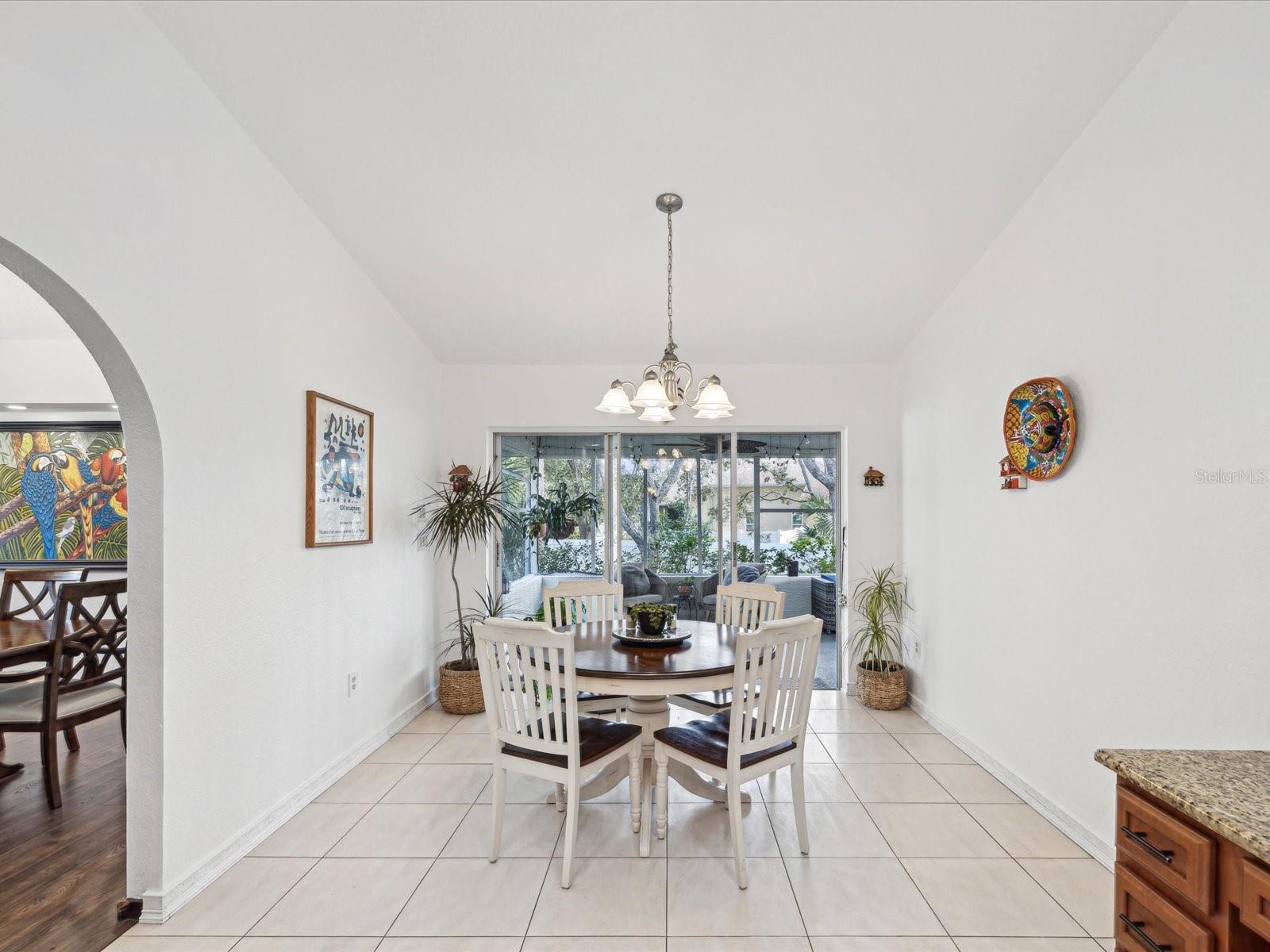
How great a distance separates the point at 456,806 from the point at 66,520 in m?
Answer: 3.71

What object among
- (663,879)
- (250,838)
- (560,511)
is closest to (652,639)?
(663,879)

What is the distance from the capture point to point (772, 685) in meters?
2.47

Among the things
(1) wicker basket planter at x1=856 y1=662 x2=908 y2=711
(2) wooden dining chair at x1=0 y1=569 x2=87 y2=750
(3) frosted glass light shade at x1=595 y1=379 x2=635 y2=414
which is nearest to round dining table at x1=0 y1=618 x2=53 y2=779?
(2) wooden dining chair at x1=0 y1=569 x2=87 y2=750

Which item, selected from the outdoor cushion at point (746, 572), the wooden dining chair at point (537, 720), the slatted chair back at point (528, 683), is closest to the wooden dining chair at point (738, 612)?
the wooden dining chair at point (537, 720)

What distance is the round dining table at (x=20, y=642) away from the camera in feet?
8.83

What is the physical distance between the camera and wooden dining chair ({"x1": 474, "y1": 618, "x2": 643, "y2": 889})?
2385 mm

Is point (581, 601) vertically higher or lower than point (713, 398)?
lower

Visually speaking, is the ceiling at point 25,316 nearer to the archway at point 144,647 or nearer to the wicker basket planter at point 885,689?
the archway at point 144,647

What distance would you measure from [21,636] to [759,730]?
3.32 m

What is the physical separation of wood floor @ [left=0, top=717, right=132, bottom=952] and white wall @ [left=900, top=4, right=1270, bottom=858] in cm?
356

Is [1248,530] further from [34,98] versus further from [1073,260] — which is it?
[34,98]

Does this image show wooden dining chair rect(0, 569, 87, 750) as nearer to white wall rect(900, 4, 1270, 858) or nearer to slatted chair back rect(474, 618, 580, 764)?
slatted chair back rect(474, 618, 580, 764)

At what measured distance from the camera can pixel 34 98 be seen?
1.81 m

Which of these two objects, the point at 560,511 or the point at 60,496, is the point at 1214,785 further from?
the point at 60,496
